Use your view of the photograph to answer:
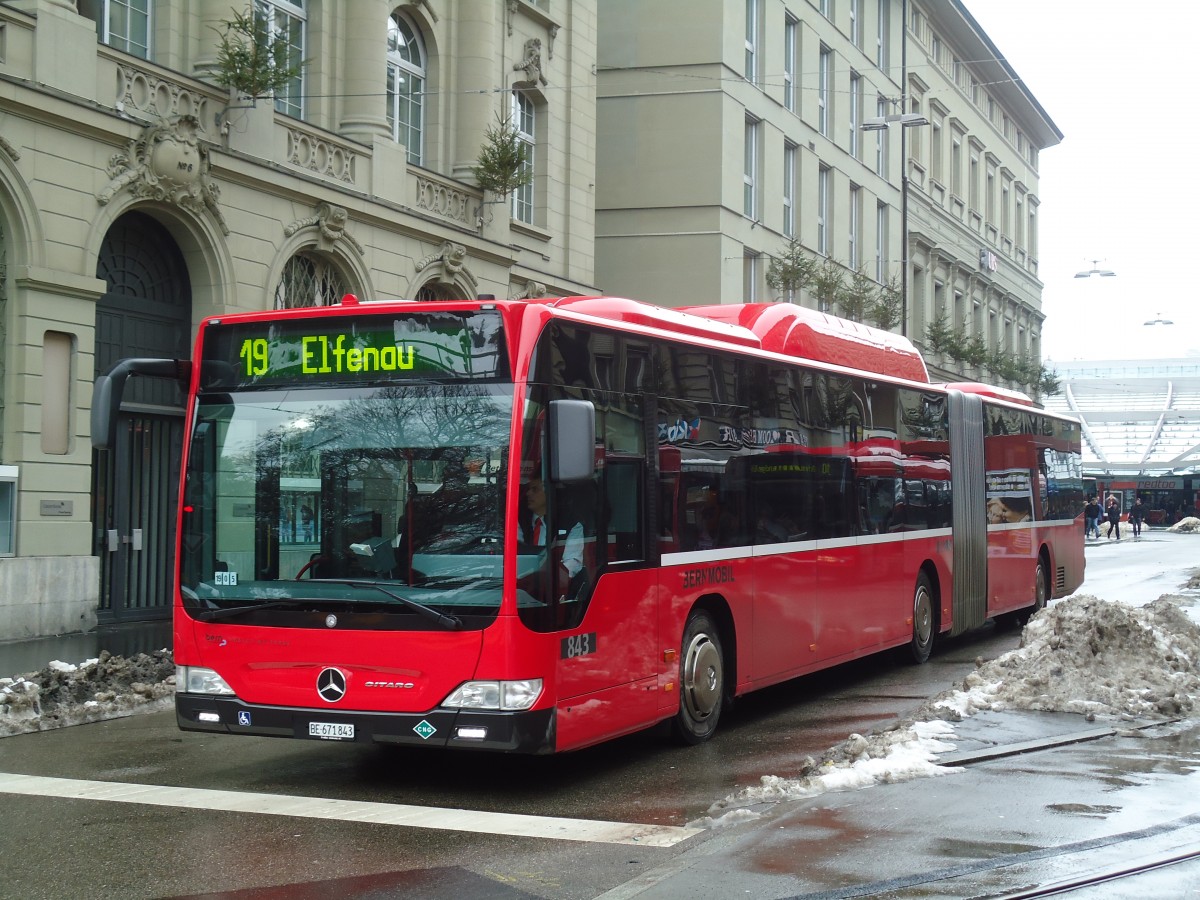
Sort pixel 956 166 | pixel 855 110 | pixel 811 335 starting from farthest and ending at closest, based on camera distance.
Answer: pixel 956 166 → pixel 855 110 → pixel 811 335

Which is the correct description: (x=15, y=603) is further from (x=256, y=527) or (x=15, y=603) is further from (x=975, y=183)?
(x=975, y=183)

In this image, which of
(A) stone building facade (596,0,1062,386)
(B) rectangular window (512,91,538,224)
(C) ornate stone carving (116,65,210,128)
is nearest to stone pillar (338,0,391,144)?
(C) ornate stone carving (116,65,210,128)

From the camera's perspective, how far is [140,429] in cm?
1869

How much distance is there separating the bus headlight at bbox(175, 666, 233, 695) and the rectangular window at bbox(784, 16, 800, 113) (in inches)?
1292

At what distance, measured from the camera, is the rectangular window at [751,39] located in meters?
36.6

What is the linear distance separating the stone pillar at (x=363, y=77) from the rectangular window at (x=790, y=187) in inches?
744

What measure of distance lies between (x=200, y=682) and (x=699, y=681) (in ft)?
10.8

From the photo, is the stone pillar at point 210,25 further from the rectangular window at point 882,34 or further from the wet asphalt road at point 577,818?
the rectangular window at point 882,34

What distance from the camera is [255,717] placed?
8.41 m

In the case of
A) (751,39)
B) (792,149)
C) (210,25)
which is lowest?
(210,25)

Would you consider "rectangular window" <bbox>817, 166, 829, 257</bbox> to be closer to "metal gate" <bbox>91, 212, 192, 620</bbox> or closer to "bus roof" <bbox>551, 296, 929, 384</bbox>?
"metal gate" <bbox>91, 212, 192, 620</bbox>

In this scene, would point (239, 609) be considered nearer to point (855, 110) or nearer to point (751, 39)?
point (751, 39)

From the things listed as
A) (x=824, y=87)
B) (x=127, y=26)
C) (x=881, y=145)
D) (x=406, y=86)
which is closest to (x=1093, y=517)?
(x=881, y=145)

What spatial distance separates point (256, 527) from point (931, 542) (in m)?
8.58
